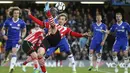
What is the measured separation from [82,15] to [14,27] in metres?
14.0

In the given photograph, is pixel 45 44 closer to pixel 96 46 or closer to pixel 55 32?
pixel 55 32

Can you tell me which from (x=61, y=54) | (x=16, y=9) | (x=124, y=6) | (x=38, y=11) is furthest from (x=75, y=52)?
(x=16, y=9)

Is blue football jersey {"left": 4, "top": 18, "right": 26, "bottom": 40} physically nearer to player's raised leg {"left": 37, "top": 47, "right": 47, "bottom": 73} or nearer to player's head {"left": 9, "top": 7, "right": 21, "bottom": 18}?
player's head {"left": 9, "top": 7, "right": 21, "bottom": 18}

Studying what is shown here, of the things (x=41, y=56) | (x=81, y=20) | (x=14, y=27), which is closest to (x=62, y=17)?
(x=14, y=27)

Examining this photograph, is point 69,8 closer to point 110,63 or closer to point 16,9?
point 110,63

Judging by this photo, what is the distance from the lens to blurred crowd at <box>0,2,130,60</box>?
27156 mm

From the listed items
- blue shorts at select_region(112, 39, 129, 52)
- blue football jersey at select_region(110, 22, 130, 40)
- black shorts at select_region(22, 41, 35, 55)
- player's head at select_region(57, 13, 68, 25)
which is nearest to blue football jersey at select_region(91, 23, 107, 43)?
blue football jersey at select_region(110, 22, 130, 40)

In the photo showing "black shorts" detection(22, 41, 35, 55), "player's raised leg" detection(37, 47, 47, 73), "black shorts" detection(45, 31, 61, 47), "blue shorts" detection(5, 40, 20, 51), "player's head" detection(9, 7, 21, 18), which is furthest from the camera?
"blue shorts" detection(5, 40, 20, 51)

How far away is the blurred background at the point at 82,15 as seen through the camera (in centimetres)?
2723

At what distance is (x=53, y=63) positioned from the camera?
85.7ft

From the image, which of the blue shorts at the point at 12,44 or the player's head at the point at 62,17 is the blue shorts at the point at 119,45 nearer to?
the player's head at the point at 62,17

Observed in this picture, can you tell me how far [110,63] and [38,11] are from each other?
23.8 ft

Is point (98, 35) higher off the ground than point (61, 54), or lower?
higher

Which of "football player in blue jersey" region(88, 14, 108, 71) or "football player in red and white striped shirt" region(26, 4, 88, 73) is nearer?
"football player in red and white striped shirt" region(26, 4, 88, 73)
